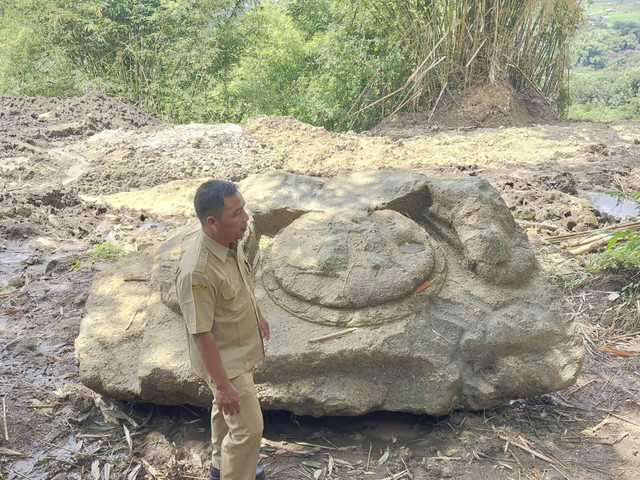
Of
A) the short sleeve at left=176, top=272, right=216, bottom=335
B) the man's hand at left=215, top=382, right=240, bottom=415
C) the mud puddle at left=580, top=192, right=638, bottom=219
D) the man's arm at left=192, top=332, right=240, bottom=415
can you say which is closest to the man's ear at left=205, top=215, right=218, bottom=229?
the short sleeve at left=176, top=272, right=216, bottom=335

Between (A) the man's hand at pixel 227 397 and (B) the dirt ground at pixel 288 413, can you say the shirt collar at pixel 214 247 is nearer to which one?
(A) the man's hand at pixel 227 397

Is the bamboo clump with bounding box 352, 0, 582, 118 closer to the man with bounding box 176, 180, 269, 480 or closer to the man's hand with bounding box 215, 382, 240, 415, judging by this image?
the man with bounding box 176, 180, 269, 480

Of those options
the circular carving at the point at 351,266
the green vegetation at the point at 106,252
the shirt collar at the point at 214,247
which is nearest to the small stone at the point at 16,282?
the green vegetation at the point at 106,252

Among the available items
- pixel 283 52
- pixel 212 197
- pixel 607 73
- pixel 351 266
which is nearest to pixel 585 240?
pixel 351 266

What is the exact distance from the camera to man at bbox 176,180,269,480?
2.31 metres

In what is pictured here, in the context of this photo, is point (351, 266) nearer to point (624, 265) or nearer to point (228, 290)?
point (228, 290)

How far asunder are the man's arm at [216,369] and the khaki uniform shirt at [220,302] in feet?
0.14

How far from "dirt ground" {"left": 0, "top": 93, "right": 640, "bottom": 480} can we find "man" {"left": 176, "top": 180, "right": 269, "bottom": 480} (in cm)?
58

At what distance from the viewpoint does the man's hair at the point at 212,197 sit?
7.62 feet

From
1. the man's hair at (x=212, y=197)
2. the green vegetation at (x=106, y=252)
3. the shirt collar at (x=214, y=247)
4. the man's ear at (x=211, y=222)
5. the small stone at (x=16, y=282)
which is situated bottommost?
the green vegetation at (x=106, y=252)

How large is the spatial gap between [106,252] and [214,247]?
3291 mm

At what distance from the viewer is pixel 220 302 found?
2.42m

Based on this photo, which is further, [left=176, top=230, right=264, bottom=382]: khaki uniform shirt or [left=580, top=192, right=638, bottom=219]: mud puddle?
[left=580, top=192, right=638, bottom=219]: mud puddle

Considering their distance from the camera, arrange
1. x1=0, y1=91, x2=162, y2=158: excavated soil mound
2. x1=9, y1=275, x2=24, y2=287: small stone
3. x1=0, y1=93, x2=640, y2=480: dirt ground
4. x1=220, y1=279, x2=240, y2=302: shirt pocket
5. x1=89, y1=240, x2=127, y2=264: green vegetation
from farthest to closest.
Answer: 1. x1=0, y1=91, x2=162, y2=158: excavated soil mound
2. x1=89, y1=240, x2=127, y2=264: green vegetation
3. x1=9, y1=275, x2=24, y2=287: small stone
4. x1=0, y1=93, x2=640, y2=480: dirt ground
5. x1=220, y1=279, x2=240, y2=302: shirt pocket
